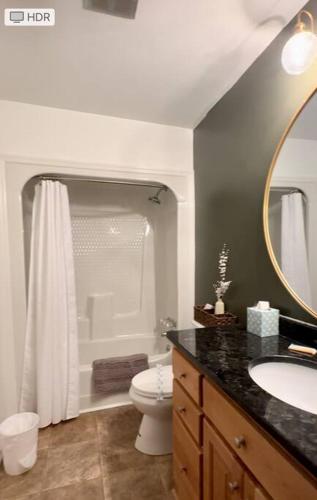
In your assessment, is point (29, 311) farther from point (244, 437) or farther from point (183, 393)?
point (244, 437)

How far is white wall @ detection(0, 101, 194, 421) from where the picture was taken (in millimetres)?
1829

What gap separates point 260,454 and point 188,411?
0.49m

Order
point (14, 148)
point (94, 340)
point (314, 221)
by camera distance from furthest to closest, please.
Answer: point (94, 340), point (14, 148), point (314, 221)

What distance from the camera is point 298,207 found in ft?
3.89

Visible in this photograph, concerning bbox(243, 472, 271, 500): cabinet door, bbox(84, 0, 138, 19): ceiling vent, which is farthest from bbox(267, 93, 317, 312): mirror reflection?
bbox(84, 0, 138, 19): ceiling vent

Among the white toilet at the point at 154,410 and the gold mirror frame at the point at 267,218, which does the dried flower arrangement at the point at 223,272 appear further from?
the white toilet at the point at 154,410


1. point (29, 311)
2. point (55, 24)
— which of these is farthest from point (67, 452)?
point (55, 24)

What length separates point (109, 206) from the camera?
2.84m

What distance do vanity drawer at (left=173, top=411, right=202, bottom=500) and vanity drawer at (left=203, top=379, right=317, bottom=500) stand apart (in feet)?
0.89

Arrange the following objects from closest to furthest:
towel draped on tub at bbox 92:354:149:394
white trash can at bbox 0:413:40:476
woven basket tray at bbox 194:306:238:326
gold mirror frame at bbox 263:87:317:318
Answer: gold mirror frame at bbox 263:87:317:318
white trash can at bbox 0:413:40:476
woven basket tray at bbox 194:306:238:326
towel draped on tub at bbox 92:354:149:394

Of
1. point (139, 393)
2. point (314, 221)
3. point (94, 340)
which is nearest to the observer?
point (314, 221)

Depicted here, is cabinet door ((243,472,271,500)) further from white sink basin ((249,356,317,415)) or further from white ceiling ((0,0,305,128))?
white ceiling ((0,0,305,128))

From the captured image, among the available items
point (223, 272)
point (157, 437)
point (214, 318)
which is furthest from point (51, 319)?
point (223, 272)

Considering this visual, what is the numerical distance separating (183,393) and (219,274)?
88cm
